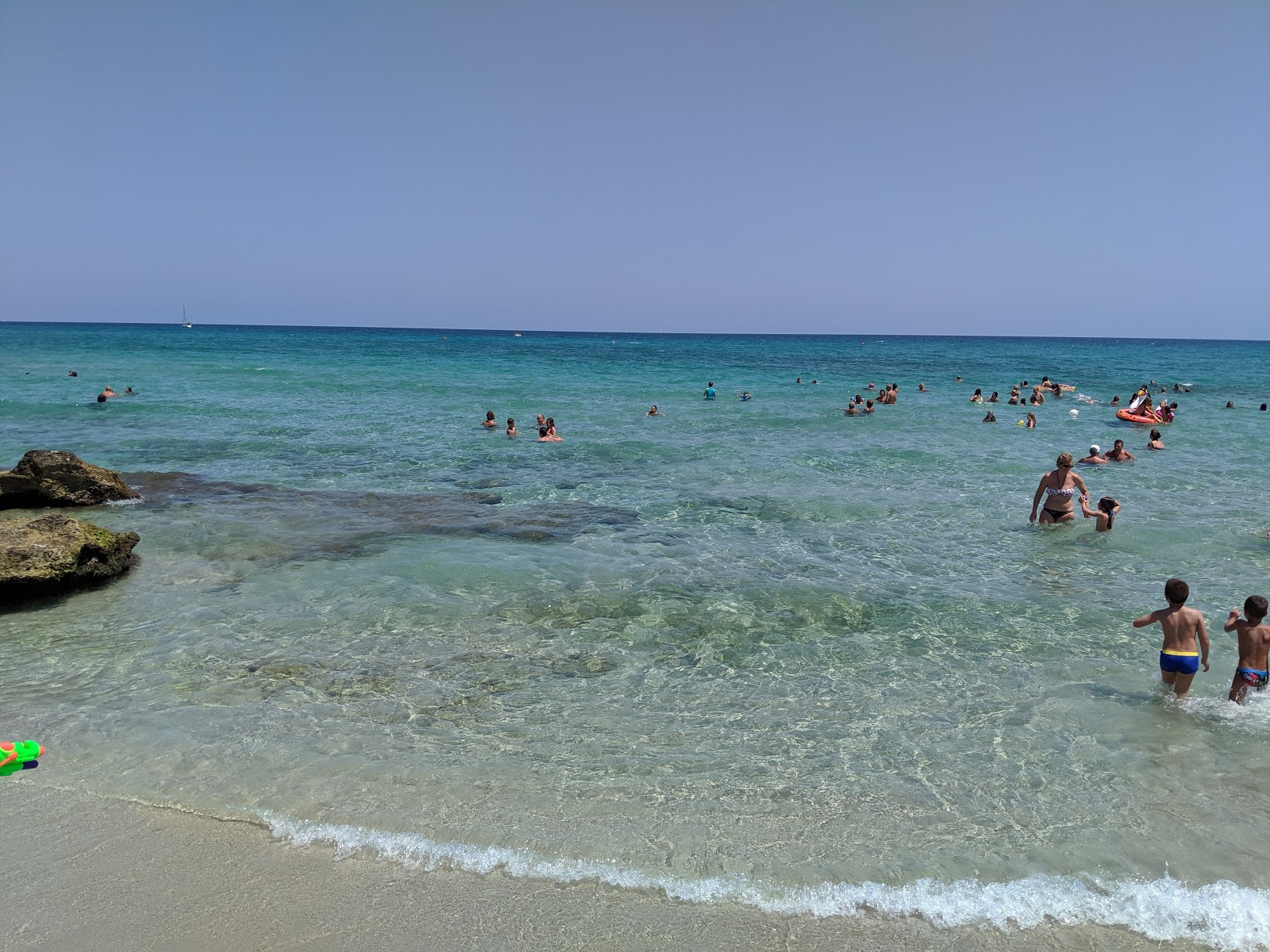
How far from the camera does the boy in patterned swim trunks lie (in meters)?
6.60

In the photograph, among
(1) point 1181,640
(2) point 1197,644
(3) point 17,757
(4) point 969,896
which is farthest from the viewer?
(2) point 1197,644

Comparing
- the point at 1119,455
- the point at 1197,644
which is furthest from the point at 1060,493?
the point at 1119,455

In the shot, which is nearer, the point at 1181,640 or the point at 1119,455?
the point at 1181,640

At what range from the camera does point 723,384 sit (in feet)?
154

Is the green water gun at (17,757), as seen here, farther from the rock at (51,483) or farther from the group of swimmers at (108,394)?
the group of swimmers at (108,394)

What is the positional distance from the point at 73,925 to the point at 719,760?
3938 millimetres

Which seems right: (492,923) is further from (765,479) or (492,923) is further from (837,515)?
(765,479)

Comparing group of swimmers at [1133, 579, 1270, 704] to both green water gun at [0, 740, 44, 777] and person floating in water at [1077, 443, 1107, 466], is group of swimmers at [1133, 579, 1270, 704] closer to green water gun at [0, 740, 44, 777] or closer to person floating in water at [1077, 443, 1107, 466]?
green water gun at [0, 740, 44, 777]

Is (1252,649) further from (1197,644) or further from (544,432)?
(544,432)

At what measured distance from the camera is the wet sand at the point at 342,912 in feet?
13.4

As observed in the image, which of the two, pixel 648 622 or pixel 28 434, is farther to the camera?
pixel 28 434

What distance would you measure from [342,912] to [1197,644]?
7.16m

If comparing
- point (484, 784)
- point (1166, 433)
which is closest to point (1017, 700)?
point (484, 784)

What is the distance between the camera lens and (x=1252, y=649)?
21.9 ft
